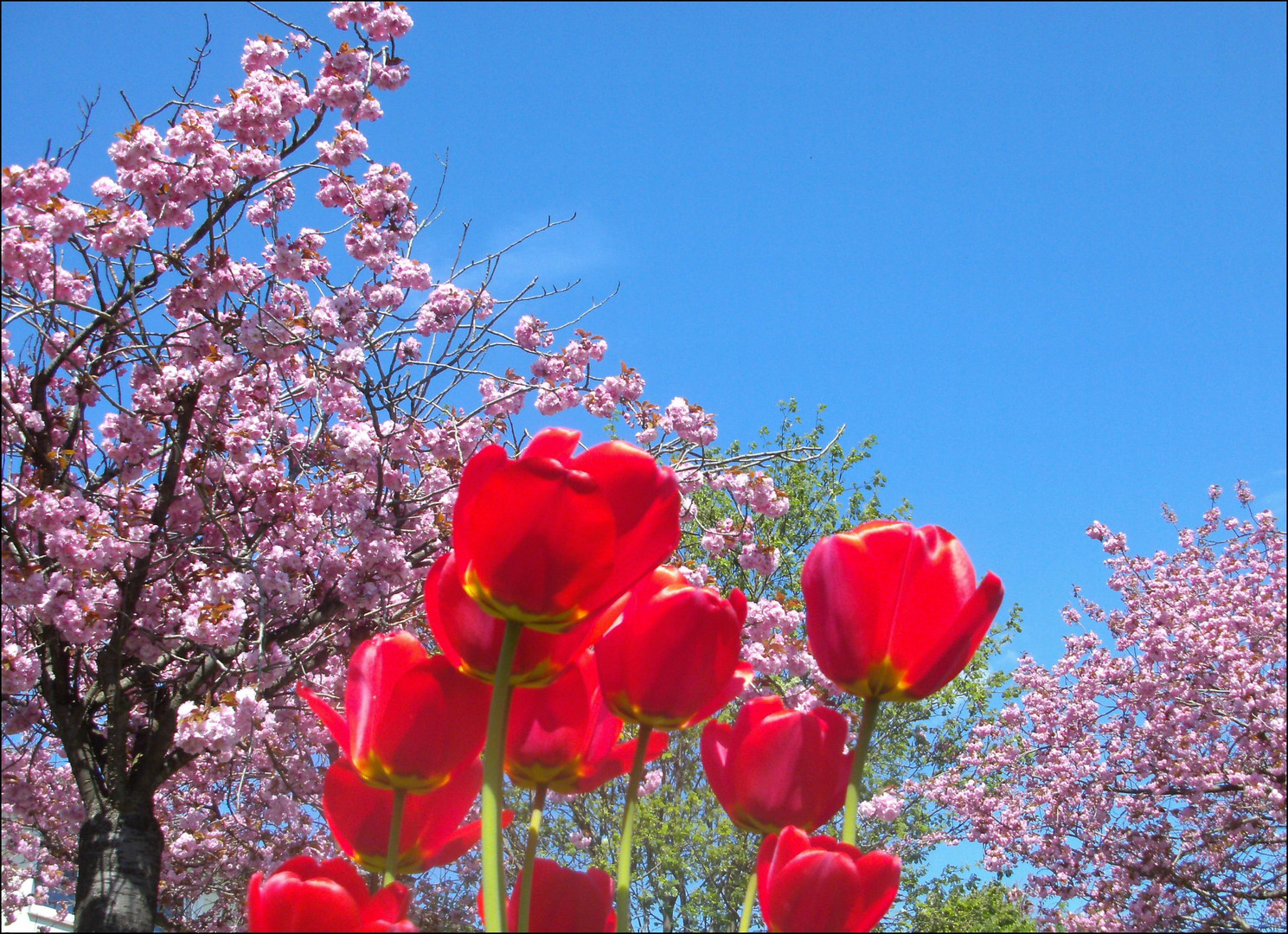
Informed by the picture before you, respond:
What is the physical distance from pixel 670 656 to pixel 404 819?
298 millimetres

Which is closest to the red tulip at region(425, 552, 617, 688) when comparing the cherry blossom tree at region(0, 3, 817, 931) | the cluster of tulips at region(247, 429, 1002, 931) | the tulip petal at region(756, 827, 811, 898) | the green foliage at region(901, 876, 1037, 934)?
the cluster of tulips at region(247, 429, 1002, 931)

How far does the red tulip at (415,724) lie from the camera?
77 centimetres

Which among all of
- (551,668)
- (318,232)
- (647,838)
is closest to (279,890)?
(551,668)

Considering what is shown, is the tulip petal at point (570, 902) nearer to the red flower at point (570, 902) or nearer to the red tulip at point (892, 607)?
the red flower at point (570, 902)

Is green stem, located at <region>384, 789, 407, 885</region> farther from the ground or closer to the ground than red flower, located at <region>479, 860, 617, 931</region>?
farther from the ground

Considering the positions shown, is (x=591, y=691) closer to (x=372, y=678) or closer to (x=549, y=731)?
(x=549, y=731)

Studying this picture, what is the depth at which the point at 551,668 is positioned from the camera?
2.45 feet

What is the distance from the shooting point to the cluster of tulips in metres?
0.66

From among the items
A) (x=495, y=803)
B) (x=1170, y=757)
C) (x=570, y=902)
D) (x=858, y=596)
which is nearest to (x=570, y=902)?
(x=570, y=902)

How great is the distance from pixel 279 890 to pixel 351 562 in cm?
429

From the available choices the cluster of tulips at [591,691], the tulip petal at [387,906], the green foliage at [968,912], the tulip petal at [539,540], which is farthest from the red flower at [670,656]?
the green foliage at [968,912]

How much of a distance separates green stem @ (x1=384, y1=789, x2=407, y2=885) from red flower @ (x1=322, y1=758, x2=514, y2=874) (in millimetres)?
28

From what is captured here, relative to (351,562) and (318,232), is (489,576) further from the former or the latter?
Result: (318,232)

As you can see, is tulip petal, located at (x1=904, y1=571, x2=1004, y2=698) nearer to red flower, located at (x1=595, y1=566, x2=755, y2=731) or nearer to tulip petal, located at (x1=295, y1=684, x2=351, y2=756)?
red flower, located at (x1=595, y1=566, x2=755, y2=731)
